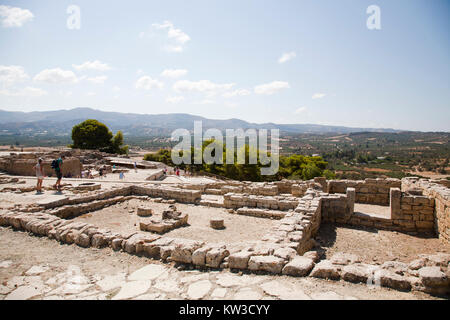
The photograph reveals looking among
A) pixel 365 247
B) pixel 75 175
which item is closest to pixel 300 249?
pixel 365 247

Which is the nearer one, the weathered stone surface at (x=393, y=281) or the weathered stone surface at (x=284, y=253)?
the weathered stone surface at (x=393, y=281)

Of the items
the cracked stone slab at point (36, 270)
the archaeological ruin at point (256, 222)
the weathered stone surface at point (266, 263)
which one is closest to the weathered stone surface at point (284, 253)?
the archaeological ruin at point (256, 222)

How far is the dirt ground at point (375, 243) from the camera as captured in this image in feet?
25.9

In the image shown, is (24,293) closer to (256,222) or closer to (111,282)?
(111,282)

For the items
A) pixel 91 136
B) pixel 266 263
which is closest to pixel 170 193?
pixel 266 263

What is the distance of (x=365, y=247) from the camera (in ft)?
27.9

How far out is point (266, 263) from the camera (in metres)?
4.81

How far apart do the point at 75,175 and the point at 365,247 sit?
24.3 metres

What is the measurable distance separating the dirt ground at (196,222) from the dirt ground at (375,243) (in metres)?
2.16

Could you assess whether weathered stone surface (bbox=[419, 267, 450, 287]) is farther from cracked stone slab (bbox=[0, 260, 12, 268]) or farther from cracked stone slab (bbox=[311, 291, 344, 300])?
cracked stone slab (bbox=[0, 260, 12, 268])

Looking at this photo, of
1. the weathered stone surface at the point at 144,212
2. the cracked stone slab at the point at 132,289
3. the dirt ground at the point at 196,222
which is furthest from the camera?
the weathered stone surface at the point at 144,212

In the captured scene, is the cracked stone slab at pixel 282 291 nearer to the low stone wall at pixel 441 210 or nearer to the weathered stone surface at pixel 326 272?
the weathered stone surface at pixel 326 272

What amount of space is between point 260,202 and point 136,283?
25.7 feet
